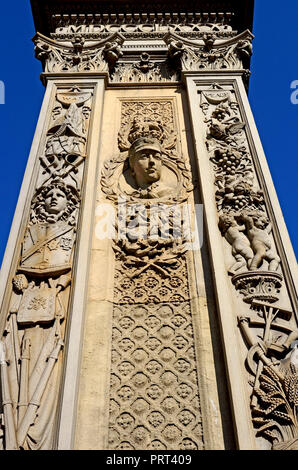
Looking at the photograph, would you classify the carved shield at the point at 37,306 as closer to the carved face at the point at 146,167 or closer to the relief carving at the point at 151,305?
the relief carving at the point at 151,305

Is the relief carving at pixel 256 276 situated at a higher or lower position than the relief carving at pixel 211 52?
lower

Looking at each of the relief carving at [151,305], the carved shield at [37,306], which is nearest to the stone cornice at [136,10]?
the relief carving at [151,305]

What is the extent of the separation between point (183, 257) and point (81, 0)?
7.69 metres

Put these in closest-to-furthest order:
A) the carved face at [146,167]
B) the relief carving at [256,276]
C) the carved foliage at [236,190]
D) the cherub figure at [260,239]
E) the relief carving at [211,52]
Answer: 1. the relief carving at [256,276]
2. the cherub figure at [260,239]
3. the carved foliage at [236,190]
4. the carved face at [146,167]
5. the relief carving at [211,52]

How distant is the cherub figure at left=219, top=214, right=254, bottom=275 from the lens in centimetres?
575

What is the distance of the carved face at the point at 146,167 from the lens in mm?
7219

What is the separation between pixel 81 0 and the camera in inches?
433

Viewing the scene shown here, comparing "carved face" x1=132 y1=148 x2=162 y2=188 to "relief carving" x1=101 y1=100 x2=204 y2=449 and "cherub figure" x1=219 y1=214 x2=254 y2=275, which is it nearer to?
"relief carving" x1=101 y1=100 x2=204 y2=449

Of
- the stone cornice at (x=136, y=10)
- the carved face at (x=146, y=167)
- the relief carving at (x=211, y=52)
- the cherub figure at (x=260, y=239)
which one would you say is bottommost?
the cherub figure at (x=260, y=239)

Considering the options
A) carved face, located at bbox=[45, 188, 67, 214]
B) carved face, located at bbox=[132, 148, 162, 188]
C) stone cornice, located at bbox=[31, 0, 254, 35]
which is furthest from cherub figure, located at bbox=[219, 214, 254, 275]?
stone cornice, located at bbox=[31, 0, 254, 35]

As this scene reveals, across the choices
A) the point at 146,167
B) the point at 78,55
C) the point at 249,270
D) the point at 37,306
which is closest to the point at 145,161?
the point at 146,167

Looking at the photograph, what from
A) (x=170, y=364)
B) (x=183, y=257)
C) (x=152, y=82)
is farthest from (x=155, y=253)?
(x=152, y=82)

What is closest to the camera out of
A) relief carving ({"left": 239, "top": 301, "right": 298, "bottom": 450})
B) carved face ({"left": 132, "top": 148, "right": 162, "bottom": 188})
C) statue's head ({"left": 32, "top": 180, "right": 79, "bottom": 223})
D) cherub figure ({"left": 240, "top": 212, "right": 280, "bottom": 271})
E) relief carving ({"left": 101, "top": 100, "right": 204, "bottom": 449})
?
relief carving ({"left": 239, "top": 301, "right": 298, "bottom": 450})

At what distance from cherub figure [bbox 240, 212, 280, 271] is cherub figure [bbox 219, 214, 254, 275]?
0.07m
